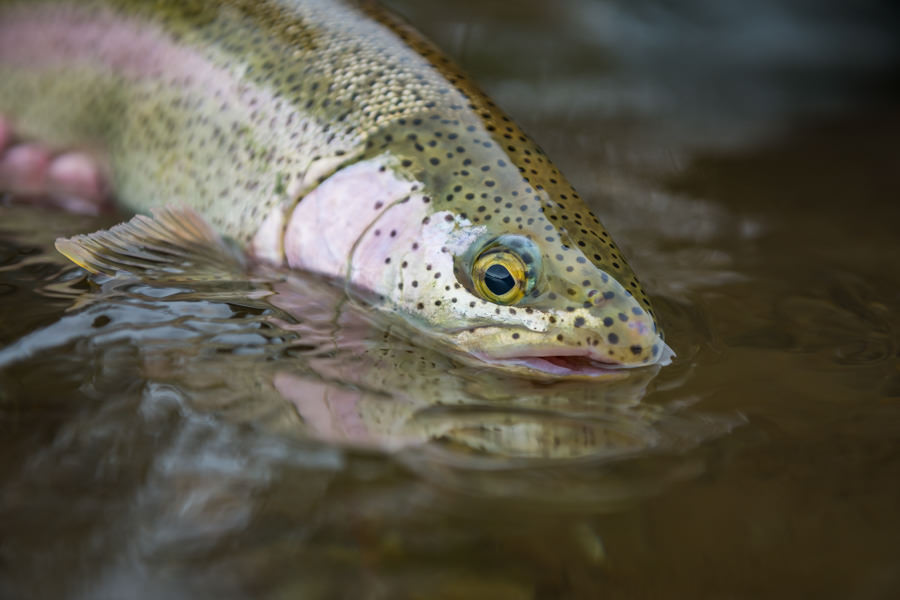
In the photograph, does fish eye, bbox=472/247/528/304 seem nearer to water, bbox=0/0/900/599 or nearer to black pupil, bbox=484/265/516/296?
black pupil, bbox=484/265/516/296

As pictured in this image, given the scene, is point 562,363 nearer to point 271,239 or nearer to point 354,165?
point 354,165

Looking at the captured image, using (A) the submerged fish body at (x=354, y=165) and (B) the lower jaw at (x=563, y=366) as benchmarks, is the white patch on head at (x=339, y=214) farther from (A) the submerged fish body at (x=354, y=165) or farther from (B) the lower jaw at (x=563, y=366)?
(B) the lower jaw at (x=563, y=366)

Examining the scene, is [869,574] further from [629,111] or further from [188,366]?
[629,111]

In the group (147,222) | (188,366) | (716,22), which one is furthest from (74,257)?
(716,22)

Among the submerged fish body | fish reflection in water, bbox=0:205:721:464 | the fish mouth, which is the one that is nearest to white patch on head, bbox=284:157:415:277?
the submerged fish body

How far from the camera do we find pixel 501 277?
7.41 feet

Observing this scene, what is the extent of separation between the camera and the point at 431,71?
2770mm

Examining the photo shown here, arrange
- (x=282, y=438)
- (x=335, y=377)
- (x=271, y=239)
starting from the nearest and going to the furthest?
(x=282, y=438), (x=335, y=377), (x=271, y=239)

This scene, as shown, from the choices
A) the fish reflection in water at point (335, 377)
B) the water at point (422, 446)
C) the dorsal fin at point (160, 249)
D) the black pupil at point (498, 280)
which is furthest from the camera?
the dorsal fin at point (160, 249)

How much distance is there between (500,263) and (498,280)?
5cm

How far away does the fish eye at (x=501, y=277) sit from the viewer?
225cm

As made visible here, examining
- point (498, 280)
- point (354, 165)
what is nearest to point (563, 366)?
point (498, 280)

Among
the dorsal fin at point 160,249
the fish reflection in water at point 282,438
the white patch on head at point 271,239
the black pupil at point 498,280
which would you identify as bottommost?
the fish reflection in water at point 282,438

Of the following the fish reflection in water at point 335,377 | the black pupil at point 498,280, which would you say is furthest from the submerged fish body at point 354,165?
the fish reflection in water at point 335,377
